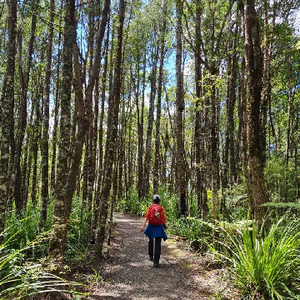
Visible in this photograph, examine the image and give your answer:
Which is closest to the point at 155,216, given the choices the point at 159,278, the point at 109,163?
the point at 159,278

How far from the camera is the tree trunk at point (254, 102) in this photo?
4359 mm

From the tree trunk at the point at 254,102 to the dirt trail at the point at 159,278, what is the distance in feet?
5.13

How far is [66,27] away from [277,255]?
15.8ft

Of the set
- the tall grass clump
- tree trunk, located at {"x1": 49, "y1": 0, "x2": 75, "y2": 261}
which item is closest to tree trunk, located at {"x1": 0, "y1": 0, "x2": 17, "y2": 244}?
tree trunk, located at {"x1": 49, "y1": 0, "x2": 75, "y2": 261}

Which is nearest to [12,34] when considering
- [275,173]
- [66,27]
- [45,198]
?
[66,27]

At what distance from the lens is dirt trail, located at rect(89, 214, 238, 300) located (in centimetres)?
445

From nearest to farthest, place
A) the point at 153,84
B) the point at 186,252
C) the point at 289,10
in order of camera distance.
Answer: the point at 186,252 → the point at 289,10 → the point at 153,84

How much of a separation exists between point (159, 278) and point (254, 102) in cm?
381

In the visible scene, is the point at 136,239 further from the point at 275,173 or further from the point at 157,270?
the point at 275,173

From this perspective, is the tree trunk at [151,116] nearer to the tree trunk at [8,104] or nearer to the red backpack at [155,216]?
the red backpack at [155,216]

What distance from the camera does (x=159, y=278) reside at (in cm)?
520

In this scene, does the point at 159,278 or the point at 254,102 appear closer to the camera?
the point at 254,102

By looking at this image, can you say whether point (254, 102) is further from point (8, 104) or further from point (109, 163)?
point (8, 104)

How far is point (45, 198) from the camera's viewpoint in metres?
6.95
